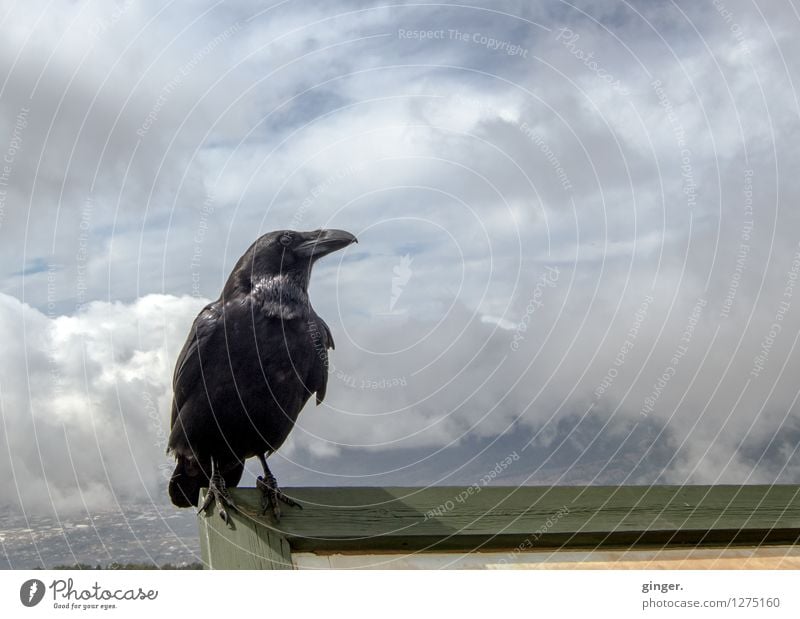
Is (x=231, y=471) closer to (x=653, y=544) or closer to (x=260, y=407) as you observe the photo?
(x=260, y=407)

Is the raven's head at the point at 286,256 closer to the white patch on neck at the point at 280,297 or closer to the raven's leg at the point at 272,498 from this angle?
the white patch on neck at the point at 280,297

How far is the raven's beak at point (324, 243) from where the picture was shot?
5.94 metres

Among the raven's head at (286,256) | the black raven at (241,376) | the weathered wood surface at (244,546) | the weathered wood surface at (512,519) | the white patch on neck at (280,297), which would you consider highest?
the raven's head at (286,256)

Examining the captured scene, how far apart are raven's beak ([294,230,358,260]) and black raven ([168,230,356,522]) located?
236 mm

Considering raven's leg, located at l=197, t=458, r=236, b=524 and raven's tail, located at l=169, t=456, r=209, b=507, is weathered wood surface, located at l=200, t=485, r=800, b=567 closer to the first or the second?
raven's leg, located at l=197, t=458, r=236, b=524

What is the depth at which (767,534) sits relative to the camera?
5035mm

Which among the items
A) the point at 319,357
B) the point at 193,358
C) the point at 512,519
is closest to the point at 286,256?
the point at 319,357

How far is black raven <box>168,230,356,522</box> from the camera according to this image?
5.45m

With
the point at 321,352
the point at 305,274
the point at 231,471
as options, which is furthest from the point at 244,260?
the point at 231,471

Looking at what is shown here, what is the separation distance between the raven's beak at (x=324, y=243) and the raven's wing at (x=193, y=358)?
0.72 metres

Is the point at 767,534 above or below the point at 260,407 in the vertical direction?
below

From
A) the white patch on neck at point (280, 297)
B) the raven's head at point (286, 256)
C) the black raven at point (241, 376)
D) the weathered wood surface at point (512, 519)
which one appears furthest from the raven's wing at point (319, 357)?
Result: the weathered wood surface at point (512, 519)
